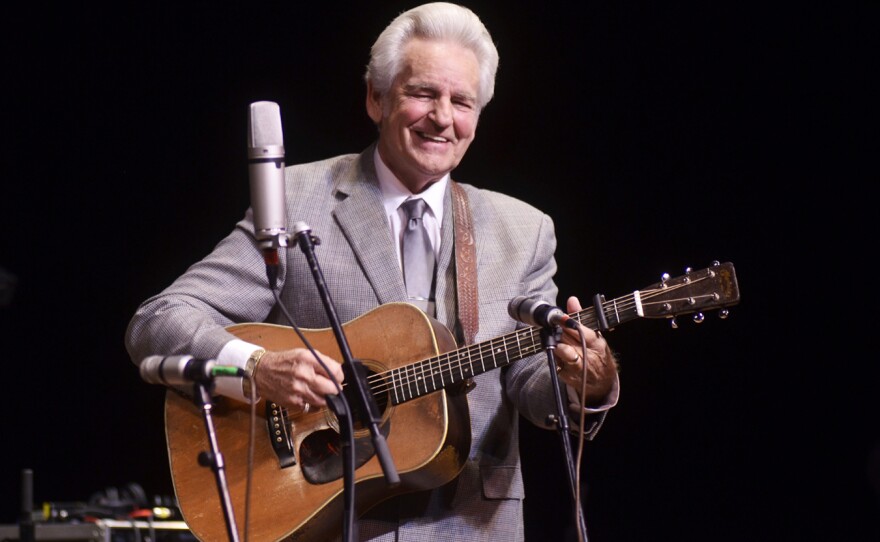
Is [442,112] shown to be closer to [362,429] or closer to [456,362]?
[456,362]

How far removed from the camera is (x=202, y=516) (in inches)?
109

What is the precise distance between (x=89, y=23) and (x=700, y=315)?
3.88 metres

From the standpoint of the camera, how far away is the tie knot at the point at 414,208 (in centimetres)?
310

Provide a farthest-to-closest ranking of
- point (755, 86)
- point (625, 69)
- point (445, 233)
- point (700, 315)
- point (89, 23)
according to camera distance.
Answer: point (89, 23) < point (625, 69) < point (755, 86) < point (445, 233) < point (700, 315)

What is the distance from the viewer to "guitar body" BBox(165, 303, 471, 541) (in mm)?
2660

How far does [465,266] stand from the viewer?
299cm

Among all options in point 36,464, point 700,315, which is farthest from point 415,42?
point 36,464

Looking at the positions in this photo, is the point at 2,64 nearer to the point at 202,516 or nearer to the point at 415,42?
the point at 415,42

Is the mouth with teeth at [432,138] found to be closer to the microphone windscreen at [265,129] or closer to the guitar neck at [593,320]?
the guitar neck at [593,320]

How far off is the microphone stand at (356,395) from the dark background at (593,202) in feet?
9.12

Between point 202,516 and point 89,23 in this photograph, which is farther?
point 89,23

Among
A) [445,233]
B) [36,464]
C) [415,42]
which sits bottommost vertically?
[36,464]

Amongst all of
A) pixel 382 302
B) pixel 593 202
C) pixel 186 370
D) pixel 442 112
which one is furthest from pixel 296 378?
pixel 593 202

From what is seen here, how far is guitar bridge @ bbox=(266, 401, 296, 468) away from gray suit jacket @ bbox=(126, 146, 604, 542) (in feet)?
0.83
